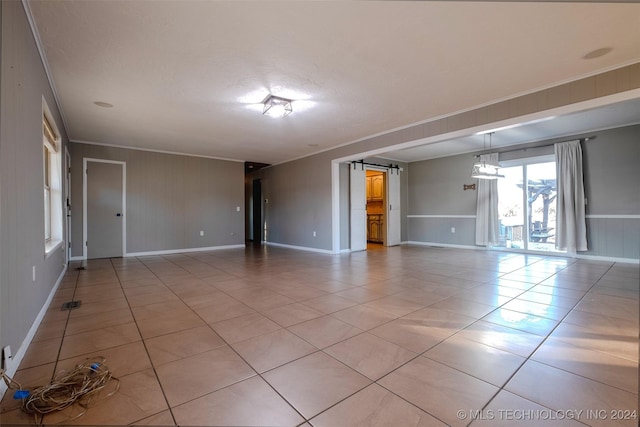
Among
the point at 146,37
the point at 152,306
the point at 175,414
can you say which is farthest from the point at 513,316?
the point at 146,37

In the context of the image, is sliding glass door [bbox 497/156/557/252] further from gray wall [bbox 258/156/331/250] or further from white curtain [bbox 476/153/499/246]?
gray wall [bbox 258/156/331/250]

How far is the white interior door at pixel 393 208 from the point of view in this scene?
315 inches

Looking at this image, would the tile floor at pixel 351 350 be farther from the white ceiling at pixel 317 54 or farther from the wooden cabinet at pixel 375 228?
the wooden cabinet at pixel 375 228

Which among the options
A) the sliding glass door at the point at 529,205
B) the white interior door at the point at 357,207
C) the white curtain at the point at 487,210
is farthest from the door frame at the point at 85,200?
the sliding glass door at the point at 529,205

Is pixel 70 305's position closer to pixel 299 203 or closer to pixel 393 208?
pixel 299 203

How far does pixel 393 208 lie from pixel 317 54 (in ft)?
19.2

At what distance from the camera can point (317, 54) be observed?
280 centimetres

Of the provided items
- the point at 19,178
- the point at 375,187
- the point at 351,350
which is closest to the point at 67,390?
the point at 19,178

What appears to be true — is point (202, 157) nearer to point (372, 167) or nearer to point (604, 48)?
point (372, 167)

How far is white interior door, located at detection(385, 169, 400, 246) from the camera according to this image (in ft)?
26.3

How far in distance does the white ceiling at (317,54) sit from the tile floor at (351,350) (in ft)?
7.36

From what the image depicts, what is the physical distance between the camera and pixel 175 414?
1.46 m

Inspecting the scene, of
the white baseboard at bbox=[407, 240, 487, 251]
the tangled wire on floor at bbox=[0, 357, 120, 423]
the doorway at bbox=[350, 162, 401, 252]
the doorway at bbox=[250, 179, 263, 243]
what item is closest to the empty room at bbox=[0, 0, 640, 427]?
the tangled wire on floor at bbox=[0, 357, 120, 423]

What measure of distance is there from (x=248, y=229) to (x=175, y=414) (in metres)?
8.96
